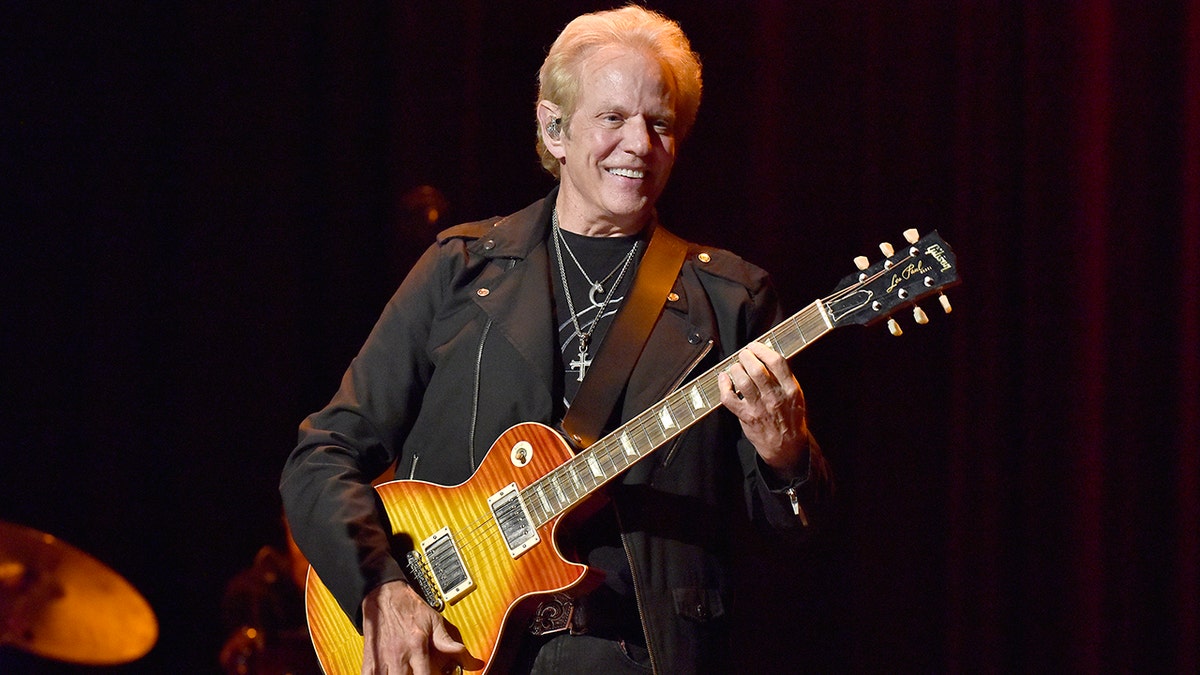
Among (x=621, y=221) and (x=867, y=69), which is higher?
(x=867, y=69)

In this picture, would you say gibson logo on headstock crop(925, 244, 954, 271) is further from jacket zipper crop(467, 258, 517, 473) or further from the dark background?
the dark background

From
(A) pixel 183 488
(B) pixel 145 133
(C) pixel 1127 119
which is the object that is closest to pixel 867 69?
(C) pixel 1127 119

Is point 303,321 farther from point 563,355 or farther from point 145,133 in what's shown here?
point 563,355

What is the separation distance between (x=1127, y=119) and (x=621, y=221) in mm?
1876

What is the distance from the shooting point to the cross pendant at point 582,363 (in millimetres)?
2381

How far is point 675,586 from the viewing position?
2148mm

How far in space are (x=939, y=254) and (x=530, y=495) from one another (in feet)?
3.06

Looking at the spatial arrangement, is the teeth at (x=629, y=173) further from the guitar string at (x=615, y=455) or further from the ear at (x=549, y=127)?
the guitar string at (x=615, y=455)

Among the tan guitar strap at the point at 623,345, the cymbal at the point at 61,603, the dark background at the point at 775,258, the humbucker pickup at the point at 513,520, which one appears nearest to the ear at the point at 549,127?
the tan guitar strap at the point at 623,345

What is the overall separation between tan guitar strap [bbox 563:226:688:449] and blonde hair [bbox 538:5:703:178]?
32cm

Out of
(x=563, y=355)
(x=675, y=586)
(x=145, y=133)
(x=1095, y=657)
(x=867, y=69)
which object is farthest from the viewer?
(x=145, y=133)

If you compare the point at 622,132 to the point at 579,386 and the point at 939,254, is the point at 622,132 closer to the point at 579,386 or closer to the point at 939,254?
the point at 579,386

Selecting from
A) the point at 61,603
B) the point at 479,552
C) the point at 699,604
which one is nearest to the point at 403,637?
the point at 479,552

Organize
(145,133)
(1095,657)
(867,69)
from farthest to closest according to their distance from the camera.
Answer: (145,133)
(867,69)
(1095,657)
